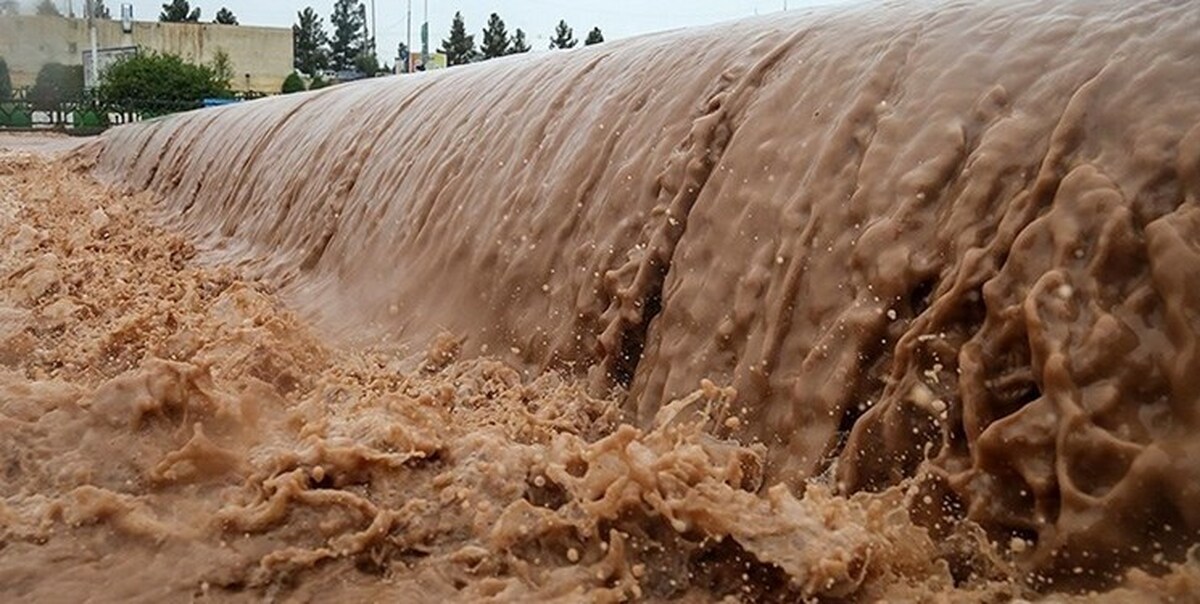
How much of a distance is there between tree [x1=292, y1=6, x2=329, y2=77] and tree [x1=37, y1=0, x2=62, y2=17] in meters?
40.5

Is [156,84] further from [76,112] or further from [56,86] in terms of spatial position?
[56,86]

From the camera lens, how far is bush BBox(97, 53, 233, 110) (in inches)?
971

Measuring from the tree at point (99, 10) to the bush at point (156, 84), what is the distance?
43.3 inches

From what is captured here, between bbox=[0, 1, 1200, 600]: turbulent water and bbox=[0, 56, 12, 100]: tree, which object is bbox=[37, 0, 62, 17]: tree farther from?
bbox=[0, 1, 1200, 600]: turbulent water

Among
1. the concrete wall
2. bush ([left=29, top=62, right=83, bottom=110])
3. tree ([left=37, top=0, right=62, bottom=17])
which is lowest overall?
bush ([left=29, top=62, right=83, bottom=110])

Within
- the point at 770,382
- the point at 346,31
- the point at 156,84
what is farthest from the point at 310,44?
the point at 770,382

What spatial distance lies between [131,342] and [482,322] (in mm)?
925

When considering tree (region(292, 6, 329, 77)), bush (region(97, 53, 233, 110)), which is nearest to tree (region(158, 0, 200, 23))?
tree (region(292, 6, 329, 77))

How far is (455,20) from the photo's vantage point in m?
47.5

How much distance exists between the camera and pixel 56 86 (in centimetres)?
1697

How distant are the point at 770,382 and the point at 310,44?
180 feet

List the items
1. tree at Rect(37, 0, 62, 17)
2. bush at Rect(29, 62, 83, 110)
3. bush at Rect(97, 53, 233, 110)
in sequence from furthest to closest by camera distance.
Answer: bush at Rect(97, 53, 233, 110) < bush at Rect(29, 62, 83, 110) < tree at Rect(37, 0, 62, 17)

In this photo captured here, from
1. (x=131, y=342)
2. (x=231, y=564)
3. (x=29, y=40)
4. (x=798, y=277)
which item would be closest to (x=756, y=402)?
(x=798, y=277)

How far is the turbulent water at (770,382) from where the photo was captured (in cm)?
139
